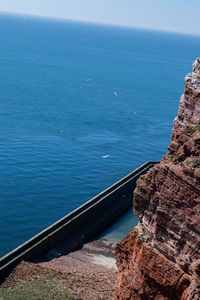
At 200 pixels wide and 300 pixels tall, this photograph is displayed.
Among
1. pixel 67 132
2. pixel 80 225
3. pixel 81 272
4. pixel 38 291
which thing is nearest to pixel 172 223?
pixel 38 291

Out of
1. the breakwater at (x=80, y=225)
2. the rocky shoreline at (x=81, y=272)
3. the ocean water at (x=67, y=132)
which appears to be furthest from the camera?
the ocean water at (x=67, y=132)

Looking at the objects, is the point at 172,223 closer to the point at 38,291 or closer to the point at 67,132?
Answer: the point at 38,291

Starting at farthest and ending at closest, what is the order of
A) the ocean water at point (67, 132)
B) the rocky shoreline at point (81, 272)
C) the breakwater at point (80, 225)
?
the ocean water at point (67, 132), the breakwater at point (80, 225), the rocky shoreline at point (81, 272)

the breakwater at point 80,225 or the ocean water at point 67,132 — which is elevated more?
the breakwater at point 80,225

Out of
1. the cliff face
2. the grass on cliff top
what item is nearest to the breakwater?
the grass on cliff top

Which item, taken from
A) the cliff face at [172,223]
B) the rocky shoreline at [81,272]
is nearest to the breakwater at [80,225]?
the rocky shoreline at [81,272]

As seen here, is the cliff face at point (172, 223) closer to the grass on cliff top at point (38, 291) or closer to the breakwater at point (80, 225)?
the grass on cliff top at point (38, 291)

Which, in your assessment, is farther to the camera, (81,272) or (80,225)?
(80,225)
